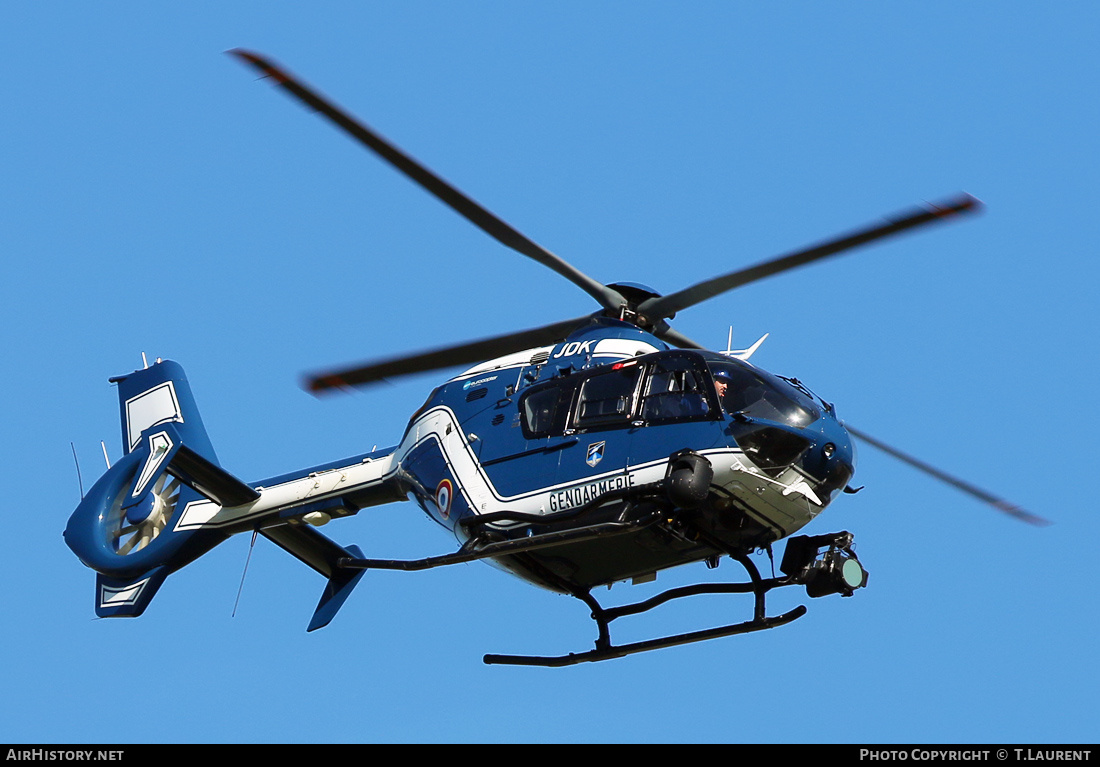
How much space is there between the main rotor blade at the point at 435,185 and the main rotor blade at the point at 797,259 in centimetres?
51

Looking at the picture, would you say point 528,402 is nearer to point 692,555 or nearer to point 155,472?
point 692,555

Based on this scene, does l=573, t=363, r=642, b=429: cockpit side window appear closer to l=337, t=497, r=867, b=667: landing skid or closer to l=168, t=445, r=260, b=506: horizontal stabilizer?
l=337, t=497, r=867, b=667: landing skid

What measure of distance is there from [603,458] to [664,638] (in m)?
2.08

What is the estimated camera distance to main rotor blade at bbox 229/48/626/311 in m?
14.9

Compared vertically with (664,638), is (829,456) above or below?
above

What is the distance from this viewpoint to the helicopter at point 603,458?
16.0m

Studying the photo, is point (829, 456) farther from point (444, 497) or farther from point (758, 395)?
point (444, 497)

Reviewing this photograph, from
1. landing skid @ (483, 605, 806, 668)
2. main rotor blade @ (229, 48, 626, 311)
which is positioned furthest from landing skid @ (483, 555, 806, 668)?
main rotor blade @ (229, 48, 626, 311)

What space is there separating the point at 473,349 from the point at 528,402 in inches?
49.5

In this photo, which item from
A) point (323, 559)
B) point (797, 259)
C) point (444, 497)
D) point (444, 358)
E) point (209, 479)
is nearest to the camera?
point (797, 259)

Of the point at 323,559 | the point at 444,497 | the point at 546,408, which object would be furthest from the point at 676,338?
the point at 323,559

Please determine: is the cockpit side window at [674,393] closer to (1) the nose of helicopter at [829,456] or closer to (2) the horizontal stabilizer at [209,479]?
(1) the nose of helicopter at [829,456]

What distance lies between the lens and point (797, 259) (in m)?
16.1
